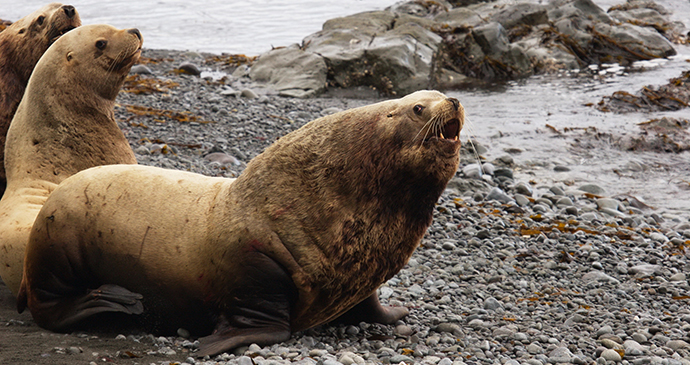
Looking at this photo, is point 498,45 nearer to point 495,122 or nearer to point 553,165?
point 495,122

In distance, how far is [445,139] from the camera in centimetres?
393

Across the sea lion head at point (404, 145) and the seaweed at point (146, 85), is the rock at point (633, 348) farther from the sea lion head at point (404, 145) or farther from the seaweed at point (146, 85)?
the seaweed at point (146, 85)

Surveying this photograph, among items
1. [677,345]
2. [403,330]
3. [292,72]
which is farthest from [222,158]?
[292,72]

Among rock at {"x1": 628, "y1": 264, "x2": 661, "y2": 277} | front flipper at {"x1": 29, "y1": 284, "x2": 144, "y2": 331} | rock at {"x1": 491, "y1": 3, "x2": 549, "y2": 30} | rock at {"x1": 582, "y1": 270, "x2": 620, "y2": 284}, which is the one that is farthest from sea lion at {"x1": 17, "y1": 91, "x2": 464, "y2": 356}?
rock at {"x1": 491, "y1": 3, "x2": 549, "y2": 30}

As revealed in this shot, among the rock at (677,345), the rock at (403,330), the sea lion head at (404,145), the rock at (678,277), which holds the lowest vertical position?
the rock at (678,277)

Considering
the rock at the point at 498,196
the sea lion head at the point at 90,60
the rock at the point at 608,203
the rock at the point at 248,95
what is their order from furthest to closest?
1. the rock at the point at 248,95
2. the rock at the point at 608,203
3. the rock at the point at 498,196
4. the sea lion head at the point at 90,60

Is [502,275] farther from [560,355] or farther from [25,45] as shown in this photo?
[25,45]

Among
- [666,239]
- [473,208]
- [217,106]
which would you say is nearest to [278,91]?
[217,106]

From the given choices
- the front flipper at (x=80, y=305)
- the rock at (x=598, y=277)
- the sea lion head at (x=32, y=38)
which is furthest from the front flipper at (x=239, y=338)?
the sea lion head at (x=32, y=38)

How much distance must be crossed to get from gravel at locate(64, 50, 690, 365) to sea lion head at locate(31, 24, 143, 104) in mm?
2164

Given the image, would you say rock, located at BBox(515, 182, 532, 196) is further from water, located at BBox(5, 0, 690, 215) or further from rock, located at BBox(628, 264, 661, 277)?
rock, located at BBox(628, 264, 661, 277)

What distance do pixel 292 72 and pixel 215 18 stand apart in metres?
13.9

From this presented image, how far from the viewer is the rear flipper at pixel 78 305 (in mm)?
4219

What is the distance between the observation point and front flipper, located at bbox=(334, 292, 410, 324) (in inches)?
182
